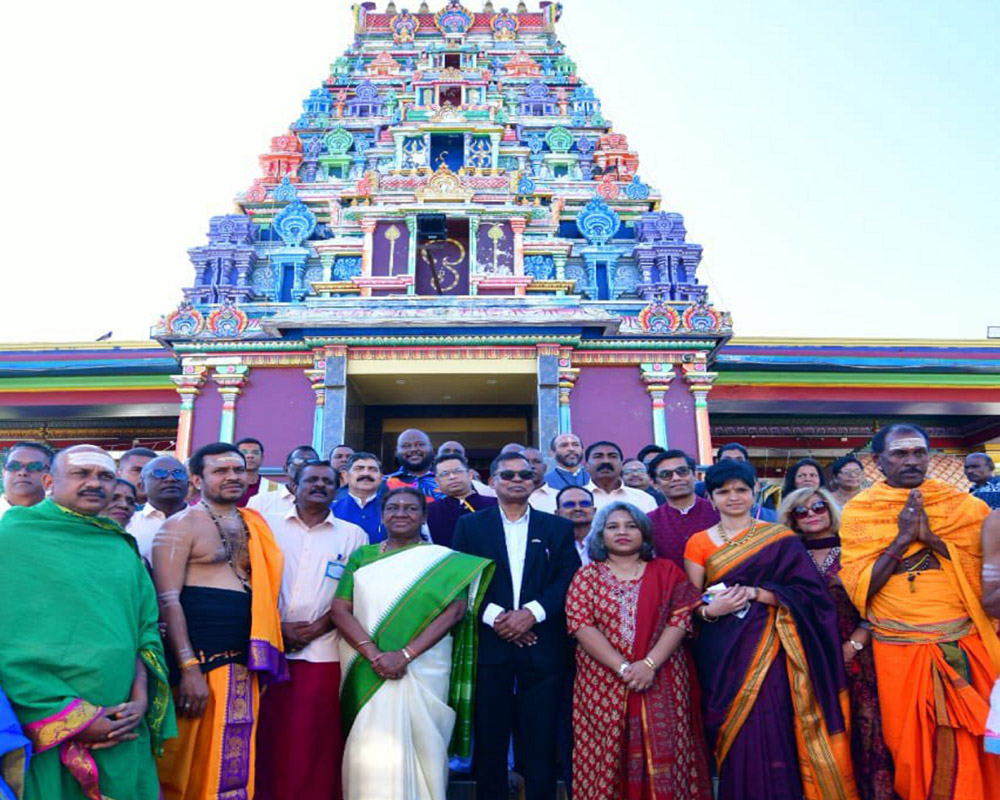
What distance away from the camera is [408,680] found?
3.07 m

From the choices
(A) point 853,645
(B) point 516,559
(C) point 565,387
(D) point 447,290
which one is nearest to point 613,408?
(C) point 565,387

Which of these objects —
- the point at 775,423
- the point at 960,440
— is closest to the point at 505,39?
the point at 775,423

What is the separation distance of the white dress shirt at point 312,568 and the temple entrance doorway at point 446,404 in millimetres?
6322

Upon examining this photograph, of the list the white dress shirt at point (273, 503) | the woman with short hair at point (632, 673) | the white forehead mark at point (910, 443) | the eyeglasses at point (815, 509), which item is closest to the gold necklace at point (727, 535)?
the woman with short hair at point (632, 673)

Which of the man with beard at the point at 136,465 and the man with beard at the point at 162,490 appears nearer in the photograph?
the man with beard at the point at 162,490

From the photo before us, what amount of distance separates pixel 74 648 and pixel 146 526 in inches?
56.8

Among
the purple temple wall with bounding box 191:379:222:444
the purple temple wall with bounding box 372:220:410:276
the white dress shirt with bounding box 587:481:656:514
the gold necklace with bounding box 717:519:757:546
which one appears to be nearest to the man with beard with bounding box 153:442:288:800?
the gold necklace with bounding box 717:519:757:546

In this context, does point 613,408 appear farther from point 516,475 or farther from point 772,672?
point 772,672

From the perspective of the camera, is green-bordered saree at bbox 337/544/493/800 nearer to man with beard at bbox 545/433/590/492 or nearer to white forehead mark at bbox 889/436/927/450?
white forehead mark at bbox 889/436/927/450

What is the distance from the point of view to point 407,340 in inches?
384

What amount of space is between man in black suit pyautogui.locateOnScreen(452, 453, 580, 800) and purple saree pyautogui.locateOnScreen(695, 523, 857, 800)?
691mm

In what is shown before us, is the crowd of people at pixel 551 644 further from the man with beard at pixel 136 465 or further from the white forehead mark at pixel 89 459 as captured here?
the man with beard at pixel 136 465

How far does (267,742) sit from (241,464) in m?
1.24

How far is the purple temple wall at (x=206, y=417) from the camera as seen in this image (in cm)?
1009
